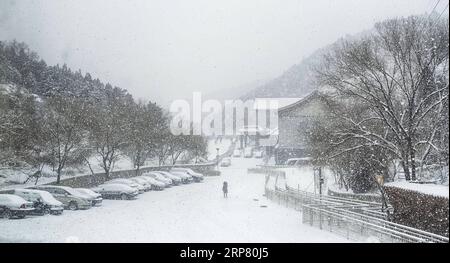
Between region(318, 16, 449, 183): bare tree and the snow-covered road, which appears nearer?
the snow-covered road

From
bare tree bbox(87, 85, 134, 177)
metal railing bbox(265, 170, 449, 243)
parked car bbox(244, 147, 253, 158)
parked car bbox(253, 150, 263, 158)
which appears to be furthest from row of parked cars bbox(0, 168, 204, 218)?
parked car bbox(244, 147, 253, 158)

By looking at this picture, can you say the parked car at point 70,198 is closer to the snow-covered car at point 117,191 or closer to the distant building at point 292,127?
the snow-covered car at point 117,191

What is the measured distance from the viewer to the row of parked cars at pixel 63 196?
15.1 m

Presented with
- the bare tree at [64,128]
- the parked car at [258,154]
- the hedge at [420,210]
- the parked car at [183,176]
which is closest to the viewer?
the hedge at [420,210]

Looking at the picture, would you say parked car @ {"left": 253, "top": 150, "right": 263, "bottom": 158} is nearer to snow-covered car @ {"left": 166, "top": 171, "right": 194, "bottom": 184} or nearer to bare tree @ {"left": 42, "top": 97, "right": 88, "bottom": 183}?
snow-covered car @ {"left": 166, "top": 171, "right": 194, "bottom": 184}

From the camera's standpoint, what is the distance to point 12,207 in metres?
14.9

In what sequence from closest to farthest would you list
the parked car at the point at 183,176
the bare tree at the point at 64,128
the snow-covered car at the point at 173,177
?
the bare tree at the point at 64,128, the snow-covered car at the point at 173,177, the parked car at the point at 183,176

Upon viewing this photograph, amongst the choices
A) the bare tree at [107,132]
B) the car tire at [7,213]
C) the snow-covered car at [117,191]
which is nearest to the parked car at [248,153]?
the bare tree at [107,132]

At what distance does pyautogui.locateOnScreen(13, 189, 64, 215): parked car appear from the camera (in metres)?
16.7

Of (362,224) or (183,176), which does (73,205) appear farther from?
(183,176)

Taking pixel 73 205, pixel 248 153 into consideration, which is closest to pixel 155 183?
pixel 73 205

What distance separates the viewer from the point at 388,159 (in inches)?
800

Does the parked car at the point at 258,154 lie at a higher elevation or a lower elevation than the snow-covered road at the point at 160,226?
higher
